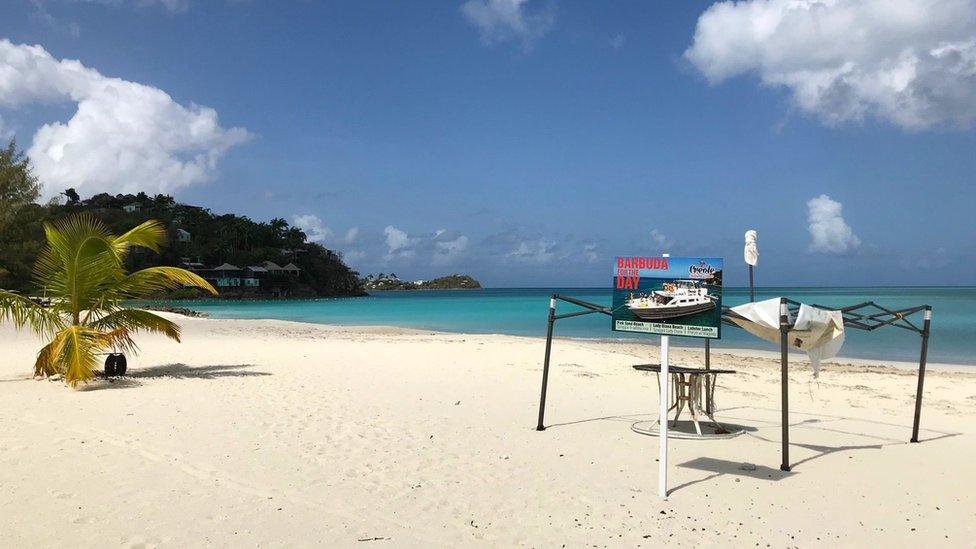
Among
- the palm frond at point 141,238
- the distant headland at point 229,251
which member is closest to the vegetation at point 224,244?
the distant headland at point 229,251

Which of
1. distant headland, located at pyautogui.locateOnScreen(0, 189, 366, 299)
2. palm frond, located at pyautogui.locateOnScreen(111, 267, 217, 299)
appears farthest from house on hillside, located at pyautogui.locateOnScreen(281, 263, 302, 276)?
palm frond, located at pyautogui.locateOnScreen(111, 267, 217, 299)

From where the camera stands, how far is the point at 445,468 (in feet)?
20.0

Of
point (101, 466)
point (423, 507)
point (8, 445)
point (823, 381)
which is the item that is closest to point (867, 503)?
point (423, 507)

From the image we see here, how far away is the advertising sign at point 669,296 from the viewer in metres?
5.61

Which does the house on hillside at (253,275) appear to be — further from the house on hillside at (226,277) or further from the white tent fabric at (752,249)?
the white tent fabric at (752,249)

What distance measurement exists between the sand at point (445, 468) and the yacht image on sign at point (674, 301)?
58.3 inches

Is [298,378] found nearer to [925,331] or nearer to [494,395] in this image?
[494,395]

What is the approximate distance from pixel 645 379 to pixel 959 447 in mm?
5591

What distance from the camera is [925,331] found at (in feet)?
24.7

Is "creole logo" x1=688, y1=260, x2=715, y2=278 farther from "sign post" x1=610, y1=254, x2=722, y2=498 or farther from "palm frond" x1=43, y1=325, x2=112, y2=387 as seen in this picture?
"palm frond" x1=43, y1=325, x2=112, y2=387

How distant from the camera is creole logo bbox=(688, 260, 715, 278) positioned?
5.75 meters

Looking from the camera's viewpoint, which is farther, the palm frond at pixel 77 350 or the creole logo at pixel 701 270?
the palm frond at pixel 77 350

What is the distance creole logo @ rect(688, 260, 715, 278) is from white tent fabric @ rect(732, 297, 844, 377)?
90cm

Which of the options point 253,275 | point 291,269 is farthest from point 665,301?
point 291,269
